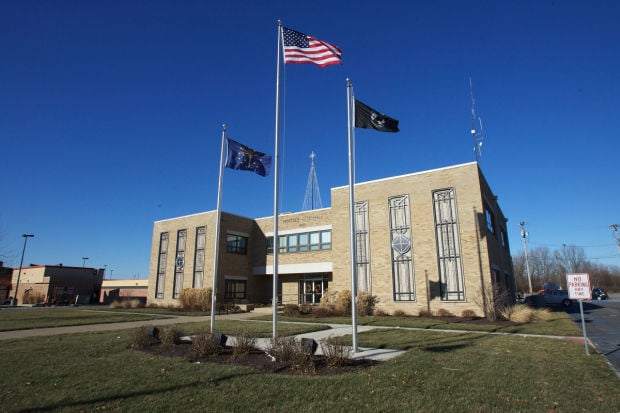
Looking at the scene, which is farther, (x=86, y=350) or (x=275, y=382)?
(x=86, y=350)

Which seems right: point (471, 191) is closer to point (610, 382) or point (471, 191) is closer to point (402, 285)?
point (402, 285)

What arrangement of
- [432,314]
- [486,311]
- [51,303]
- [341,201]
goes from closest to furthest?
[486,311] < [432,314] < [341,201] < [51,303]

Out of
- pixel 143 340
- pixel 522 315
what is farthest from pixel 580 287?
pixel 143 340

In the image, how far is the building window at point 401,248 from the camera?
23.2 metres

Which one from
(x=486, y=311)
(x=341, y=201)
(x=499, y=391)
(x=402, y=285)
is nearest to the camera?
(x=499, y=391)

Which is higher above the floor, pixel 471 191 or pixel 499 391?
pixel 471 191

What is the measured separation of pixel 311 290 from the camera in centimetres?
3105

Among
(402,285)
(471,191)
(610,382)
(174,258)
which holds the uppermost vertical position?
(471,191)

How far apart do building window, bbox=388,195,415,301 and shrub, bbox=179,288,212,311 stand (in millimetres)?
15321

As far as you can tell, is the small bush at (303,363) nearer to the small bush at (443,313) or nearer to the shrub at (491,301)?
the shrub at (491,301)

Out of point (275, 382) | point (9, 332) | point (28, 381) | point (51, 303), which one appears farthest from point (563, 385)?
point (51, 303)

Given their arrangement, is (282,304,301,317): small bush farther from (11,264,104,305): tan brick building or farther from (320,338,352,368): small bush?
(11,264,104,305): tan brick building

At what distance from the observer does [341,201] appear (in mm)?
27297

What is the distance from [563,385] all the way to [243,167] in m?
11.2
